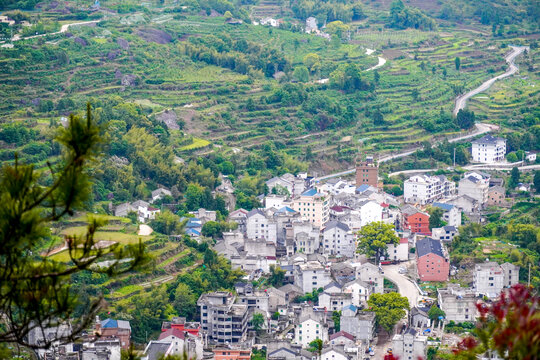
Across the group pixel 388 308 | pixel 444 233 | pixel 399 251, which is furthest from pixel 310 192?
pixel 388 308

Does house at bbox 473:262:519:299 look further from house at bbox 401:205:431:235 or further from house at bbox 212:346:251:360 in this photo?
house at bbox 212:346:251:360

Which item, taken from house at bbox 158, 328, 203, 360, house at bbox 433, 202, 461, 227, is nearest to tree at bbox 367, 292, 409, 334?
house at bbox 158, 328, 203, 360

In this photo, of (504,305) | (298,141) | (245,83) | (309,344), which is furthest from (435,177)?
(504,305)

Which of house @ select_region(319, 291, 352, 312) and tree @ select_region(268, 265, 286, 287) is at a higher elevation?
house @ select_region(319, 291, 352, 312)

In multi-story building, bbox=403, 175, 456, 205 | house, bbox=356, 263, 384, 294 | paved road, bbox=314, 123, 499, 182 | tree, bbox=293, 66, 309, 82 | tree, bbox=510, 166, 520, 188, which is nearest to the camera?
house, bbox=356, 263, 384, 294

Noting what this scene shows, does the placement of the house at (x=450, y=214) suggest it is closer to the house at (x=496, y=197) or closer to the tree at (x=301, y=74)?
the house at (x=496, y=197)

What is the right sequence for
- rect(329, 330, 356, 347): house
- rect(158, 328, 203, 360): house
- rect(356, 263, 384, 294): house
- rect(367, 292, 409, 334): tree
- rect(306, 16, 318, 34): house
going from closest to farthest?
rect(158, 328, 203, 360): house
rect(329, 330, 356, 347): house
rect(367, 292, 409, 334): tree
rect(356, 263, 384, 294): house
rect(306, 16, 318, 34): house

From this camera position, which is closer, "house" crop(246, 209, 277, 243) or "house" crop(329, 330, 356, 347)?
"house" crop(329, 330, 356, 347)
